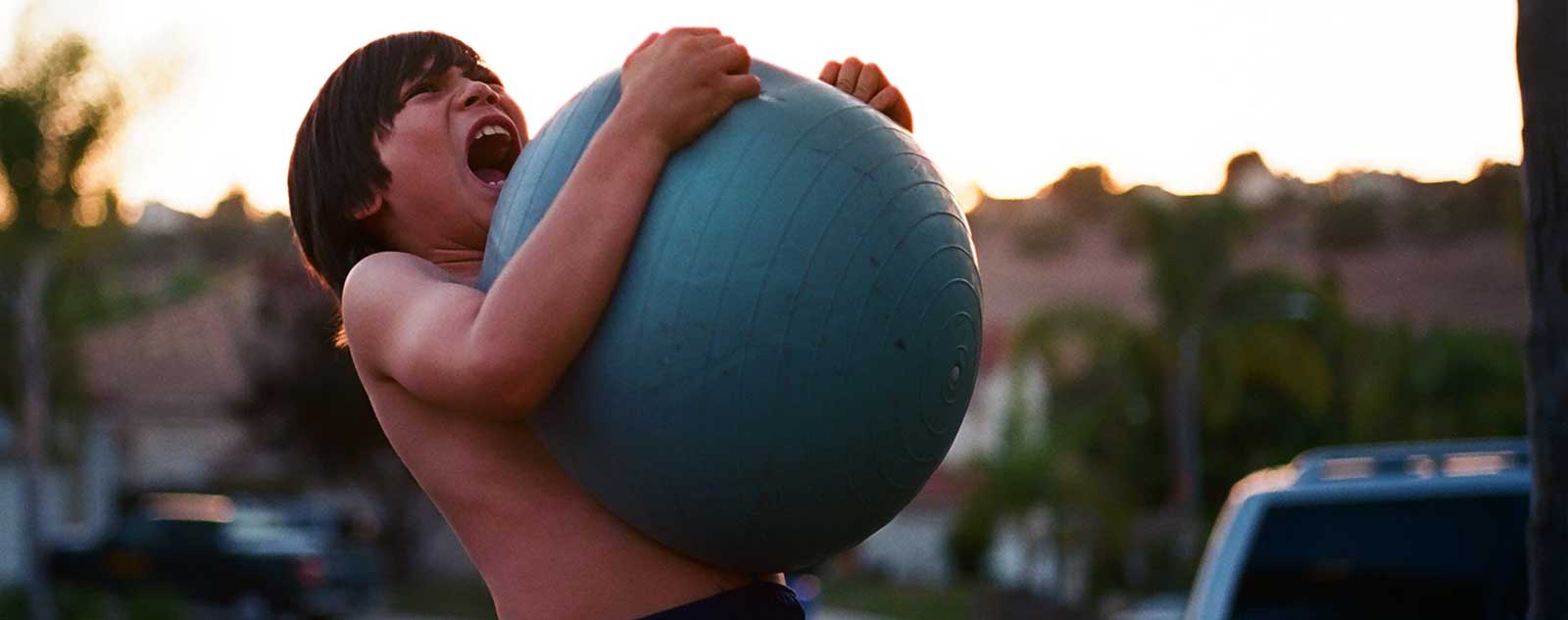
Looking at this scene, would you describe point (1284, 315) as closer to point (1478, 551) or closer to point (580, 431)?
point (1478, 551)

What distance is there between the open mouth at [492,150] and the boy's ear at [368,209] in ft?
0.41

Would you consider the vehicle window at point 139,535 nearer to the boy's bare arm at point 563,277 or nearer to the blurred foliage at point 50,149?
the blurred foliage at point 50,149

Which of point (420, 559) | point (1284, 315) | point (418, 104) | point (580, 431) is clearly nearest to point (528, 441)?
point (580, 431)

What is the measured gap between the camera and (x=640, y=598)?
2422 mm

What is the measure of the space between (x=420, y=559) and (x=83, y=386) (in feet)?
27.8

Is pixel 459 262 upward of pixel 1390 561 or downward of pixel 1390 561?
upward

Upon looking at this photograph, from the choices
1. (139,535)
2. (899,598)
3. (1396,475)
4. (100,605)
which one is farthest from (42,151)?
(899,598)

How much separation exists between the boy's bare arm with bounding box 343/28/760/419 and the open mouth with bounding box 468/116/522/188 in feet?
0.90

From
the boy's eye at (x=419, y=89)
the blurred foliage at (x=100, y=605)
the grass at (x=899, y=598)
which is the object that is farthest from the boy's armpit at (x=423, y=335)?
the grass at (x=899, y=598)

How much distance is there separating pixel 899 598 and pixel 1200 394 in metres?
9.60

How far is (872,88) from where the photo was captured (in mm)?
2775

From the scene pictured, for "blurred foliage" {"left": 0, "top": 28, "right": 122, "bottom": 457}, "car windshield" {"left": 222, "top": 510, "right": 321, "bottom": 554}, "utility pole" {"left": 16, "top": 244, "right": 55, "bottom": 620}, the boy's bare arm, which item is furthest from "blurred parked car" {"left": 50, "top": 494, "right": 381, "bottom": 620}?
the boy's bare arm

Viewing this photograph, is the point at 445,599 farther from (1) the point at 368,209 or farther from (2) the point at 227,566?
(1) the point at 368,209

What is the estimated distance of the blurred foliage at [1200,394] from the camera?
4481 centimetres
